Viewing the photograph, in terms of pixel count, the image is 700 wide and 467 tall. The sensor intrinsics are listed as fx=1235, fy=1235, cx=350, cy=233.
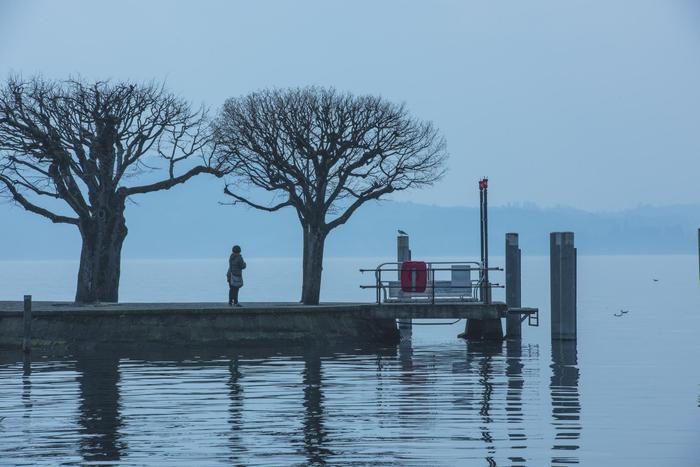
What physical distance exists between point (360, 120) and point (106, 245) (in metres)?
11.3

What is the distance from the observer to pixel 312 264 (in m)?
45.9

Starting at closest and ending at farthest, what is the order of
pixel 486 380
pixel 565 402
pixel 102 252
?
1. pixel 565 402
2. pixel 486 380
3. pixel 102 252

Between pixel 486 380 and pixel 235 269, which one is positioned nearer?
pixel 486 380

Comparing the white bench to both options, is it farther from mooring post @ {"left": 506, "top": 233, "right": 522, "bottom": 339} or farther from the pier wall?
mooring post @ {"left": 506, "top": 233, "right": 522, "bottom": 339}

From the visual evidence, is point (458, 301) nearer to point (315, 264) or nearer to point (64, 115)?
point (315, 264)

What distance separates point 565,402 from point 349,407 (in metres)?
4.89

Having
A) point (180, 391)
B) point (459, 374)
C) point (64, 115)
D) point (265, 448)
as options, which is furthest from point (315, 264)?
point (265, 448)

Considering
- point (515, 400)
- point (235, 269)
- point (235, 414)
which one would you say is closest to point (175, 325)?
point (235, 269)

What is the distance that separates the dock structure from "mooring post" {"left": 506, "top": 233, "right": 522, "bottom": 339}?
14.7 ft

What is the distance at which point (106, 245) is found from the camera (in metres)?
46.4

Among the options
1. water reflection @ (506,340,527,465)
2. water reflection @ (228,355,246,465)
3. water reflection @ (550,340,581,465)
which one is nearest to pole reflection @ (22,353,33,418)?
water reflection @ (228,355,246,465)

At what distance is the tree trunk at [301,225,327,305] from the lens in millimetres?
45625

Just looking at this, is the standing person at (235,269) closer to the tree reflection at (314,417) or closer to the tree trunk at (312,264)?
the tree trunk at (312,264)

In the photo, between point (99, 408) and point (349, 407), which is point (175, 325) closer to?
point (99, 408)
